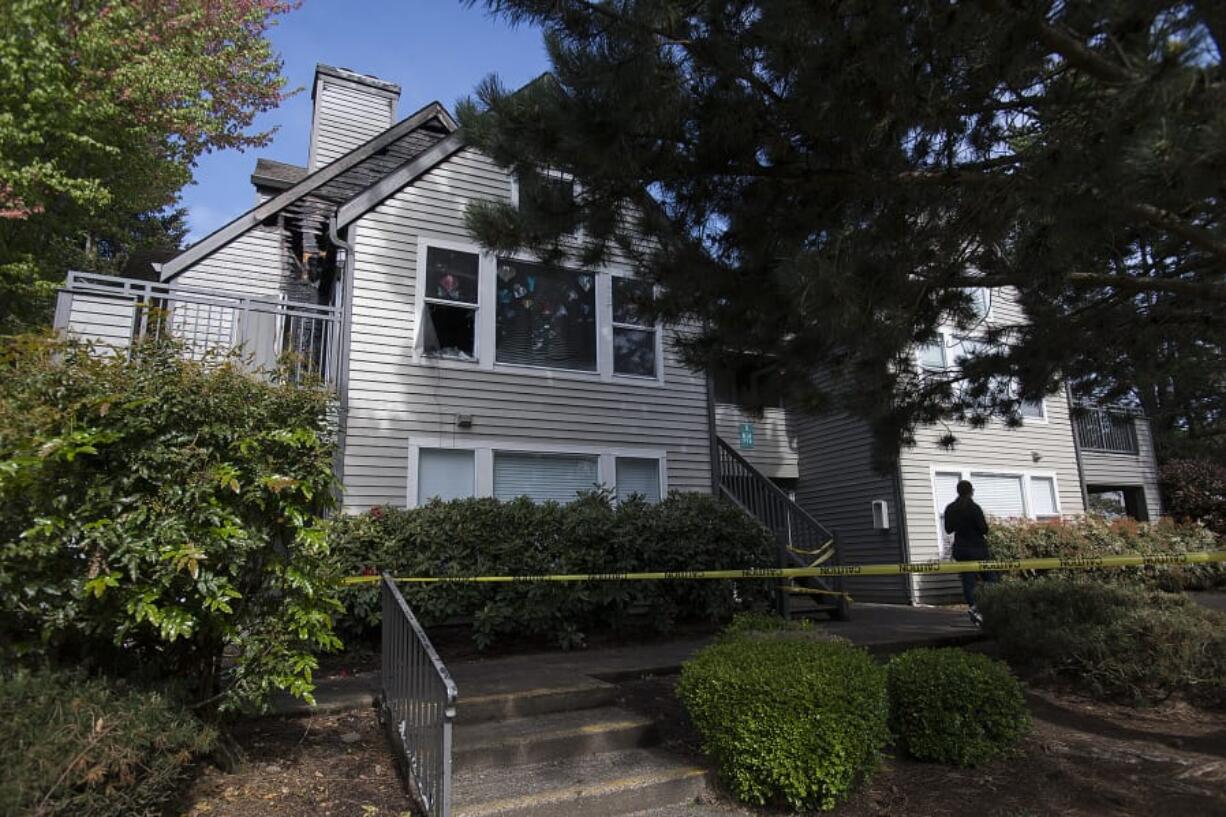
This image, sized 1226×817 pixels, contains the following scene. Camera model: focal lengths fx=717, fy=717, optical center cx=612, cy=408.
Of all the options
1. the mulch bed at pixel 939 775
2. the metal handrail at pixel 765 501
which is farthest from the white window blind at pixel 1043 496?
the mulch bed at pixel 939 775

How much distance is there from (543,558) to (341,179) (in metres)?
7.17

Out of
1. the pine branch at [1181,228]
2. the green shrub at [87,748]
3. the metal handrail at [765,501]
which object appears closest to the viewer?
the green shrub at [87,748]

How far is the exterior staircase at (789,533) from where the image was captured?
9.64 metres

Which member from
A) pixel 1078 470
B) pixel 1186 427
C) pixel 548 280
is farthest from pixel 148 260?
pixel 1186 427

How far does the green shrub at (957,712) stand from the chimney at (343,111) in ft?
40.2

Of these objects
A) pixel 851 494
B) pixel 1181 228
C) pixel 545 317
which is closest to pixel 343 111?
pixel 545 317

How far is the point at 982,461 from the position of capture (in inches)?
571

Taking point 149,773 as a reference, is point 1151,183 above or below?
above

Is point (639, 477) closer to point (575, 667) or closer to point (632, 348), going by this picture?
point (632, 348)

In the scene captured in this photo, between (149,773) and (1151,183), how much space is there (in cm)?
564

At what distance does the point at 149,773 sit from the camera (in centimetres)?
343

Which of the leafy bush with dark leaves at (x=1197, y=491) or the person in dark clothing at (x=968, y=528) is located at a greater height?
the leafy bush with dark leaves at (x=1197, y=491)

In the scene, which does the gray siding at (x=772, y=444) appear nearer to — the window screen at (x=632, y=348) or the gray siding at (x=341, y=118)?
the window screen at (x=632, y=348)

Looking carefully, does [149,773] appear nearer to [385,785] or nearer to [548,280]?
[385,785]
